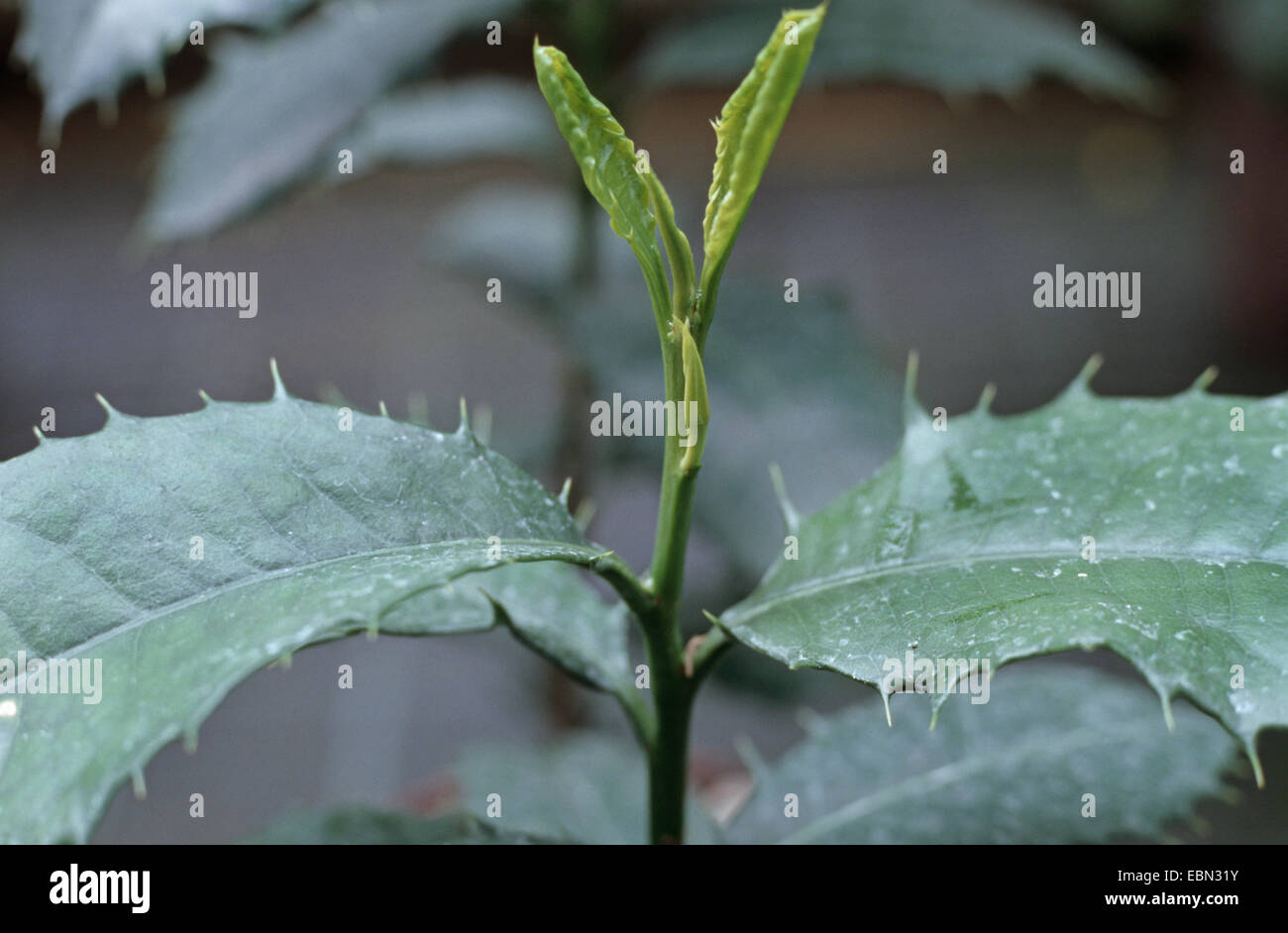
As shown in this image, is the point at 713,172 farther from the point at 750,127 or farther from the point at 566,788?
the point at 566,788

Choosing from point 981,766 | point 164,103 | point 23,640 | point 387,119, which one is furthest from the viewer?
point 164,103

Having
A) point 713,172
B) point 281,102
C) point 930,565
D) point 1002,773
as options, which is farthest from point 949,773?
point 281,102

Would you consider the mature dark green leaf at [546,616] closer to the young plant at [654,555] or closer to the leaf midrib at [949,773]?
the young plant at [654,555]

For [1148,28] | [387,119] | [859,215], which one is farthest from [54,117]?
[1148,28]

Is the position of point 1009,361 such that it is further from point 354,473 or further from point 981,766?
point 354,473

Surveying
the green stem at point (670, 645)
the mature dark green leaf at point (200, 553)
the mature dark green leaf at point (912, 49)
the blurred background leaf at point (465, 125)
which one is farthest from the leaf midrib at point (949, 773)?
the blurred background leaf at point (465, 125)

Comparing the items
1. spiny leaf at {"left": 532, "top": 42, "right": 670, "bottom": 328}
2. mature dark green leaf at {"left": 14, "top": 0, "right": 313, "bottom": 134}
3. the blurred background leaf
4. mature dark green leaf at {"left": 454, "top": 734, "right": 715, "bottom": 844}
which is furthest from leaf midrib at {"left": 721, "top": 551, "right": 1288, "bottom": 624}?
the blurred background leaf
